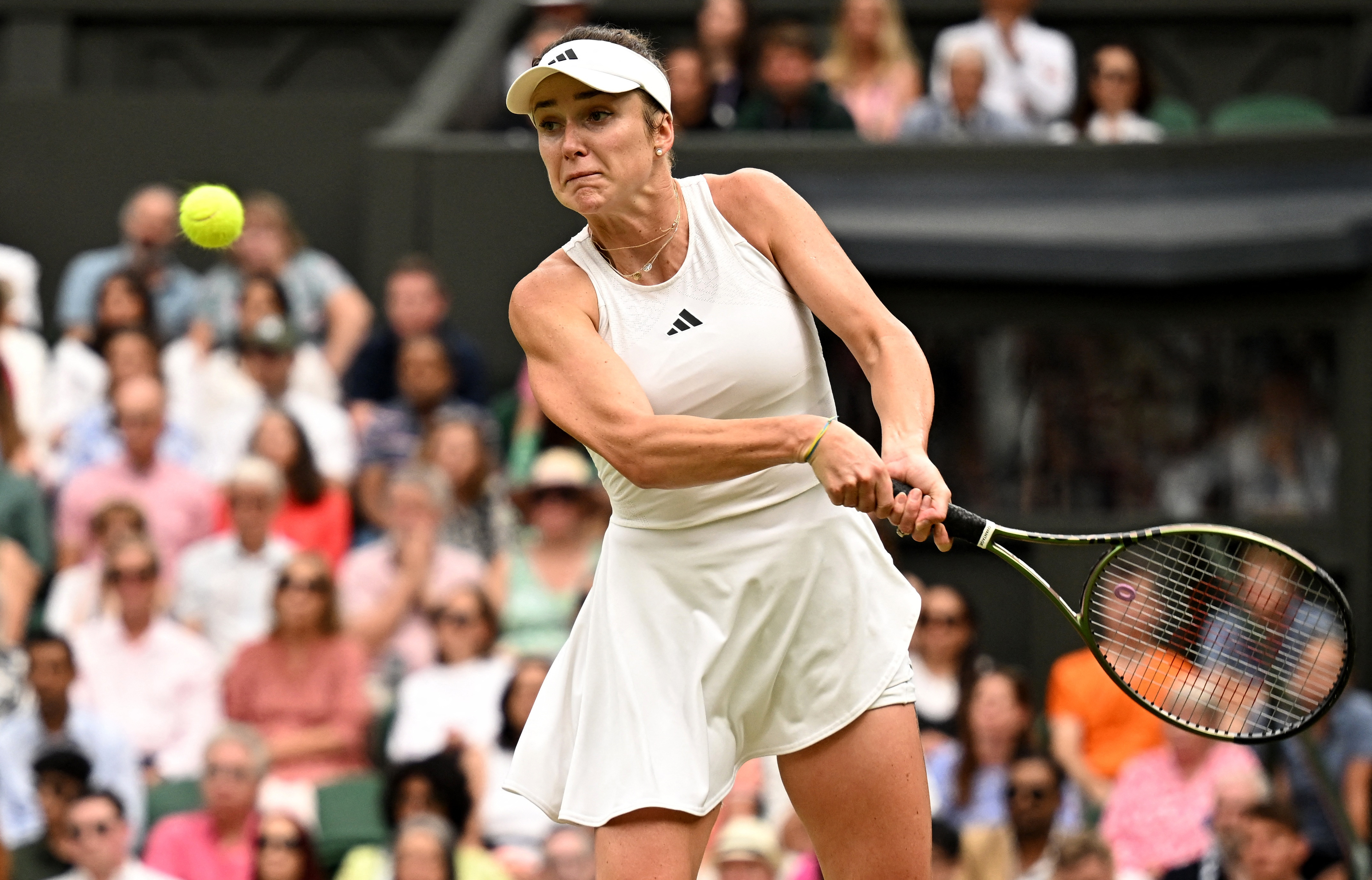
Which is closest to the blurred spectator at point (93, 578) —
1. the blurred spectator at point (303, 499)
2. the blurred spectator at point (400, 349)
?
the blurred spectator at point (303, 499)

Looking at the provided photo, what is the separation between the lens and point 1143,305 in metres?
8.58

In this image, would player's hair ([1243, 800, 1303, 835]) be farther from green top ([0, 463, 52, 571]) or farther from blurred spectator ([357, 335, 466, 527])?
green top ([0, 463, 52, 571])

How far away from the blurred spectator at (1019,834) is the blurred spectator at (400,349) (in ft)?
9.10

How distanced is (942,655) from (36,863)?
3133 millimetres

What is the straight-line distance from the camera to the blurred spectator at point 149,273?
8.72m

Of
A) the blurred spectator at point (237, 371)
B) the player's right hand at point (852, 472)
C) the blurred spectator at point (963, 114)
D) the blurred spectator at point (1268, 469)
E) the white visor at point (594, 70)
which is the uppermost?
the blurred spectator at point (963, 114)

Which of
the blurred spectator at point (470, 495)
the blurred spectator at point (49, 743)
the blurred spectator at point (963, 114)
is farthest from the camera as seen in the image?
the blurred spectator at point (963, 114)

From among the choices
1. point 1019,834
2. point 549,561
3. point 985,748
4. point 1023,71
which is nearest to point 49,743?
point 549,561

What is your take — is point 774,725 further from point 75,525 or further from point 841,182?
point 841,182

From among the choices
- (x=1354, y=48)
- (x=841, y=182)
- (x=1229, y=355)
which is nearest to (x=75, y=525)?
(x=841, y=182)

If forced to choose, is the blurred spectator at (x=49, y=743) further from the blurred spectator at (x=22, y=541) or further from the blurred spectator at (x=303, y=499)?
the blurred spectator at (x=303, y=499)

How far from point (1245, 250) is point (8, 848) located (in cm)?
537

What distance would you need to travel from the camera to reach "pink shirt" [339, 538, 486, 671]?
714 centimetres

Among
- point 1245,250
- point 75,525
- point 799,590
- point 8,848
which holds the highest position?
point 1245,250
